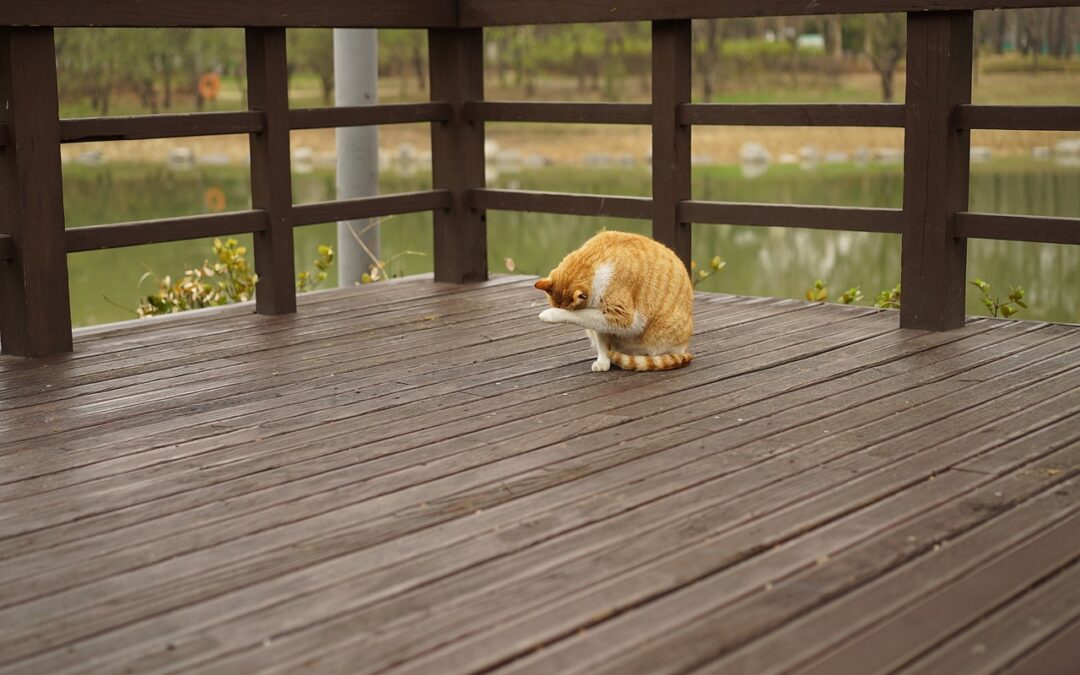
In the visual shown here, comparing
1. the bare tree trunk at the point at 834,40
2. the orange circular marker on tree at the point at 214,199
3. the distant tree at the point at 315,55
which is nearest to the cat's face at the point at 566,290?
the orange circular marker on tree at the point at 214,199

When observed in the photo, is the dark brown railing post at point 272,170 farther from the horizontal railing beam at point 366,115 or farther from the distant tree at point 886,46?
the distant tree at point 886,46

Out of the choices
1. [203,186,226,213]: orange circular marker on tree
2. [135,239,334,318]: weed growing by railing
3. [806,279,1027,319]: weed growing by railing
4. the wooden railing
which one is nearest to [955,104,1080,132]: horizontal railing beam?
the wooden railing

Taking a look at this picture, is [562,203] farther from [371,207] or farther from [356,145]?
[356,145]

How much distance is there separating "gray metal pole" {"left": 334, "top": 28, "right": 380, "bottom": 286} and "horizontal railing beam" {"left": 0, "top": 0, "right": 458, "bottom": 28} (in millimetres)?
821

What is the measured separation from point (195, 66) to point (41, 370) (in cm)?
1622

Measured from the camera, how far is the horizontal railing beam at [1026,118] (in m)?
5.22

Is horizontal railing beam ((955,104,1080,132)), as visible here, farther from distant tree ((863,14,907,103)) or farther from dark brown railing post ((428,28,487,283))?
distant tree ((863,14,907,103))

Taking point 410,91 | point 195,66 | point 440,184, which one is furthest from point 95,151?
point 440,184

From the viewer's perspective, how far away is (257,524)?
125 inches

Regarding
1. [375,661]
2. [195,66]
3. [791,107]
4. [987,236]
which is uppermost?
[195,66]

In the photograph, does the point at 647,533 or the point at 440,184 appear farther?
the point at 440,184

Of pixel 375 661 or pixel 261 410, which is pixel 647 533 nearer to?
pixel 375 661

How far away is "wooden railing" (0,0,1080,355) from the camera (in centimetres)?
525

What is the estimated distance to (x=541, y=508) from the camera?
→ 3250 mm
